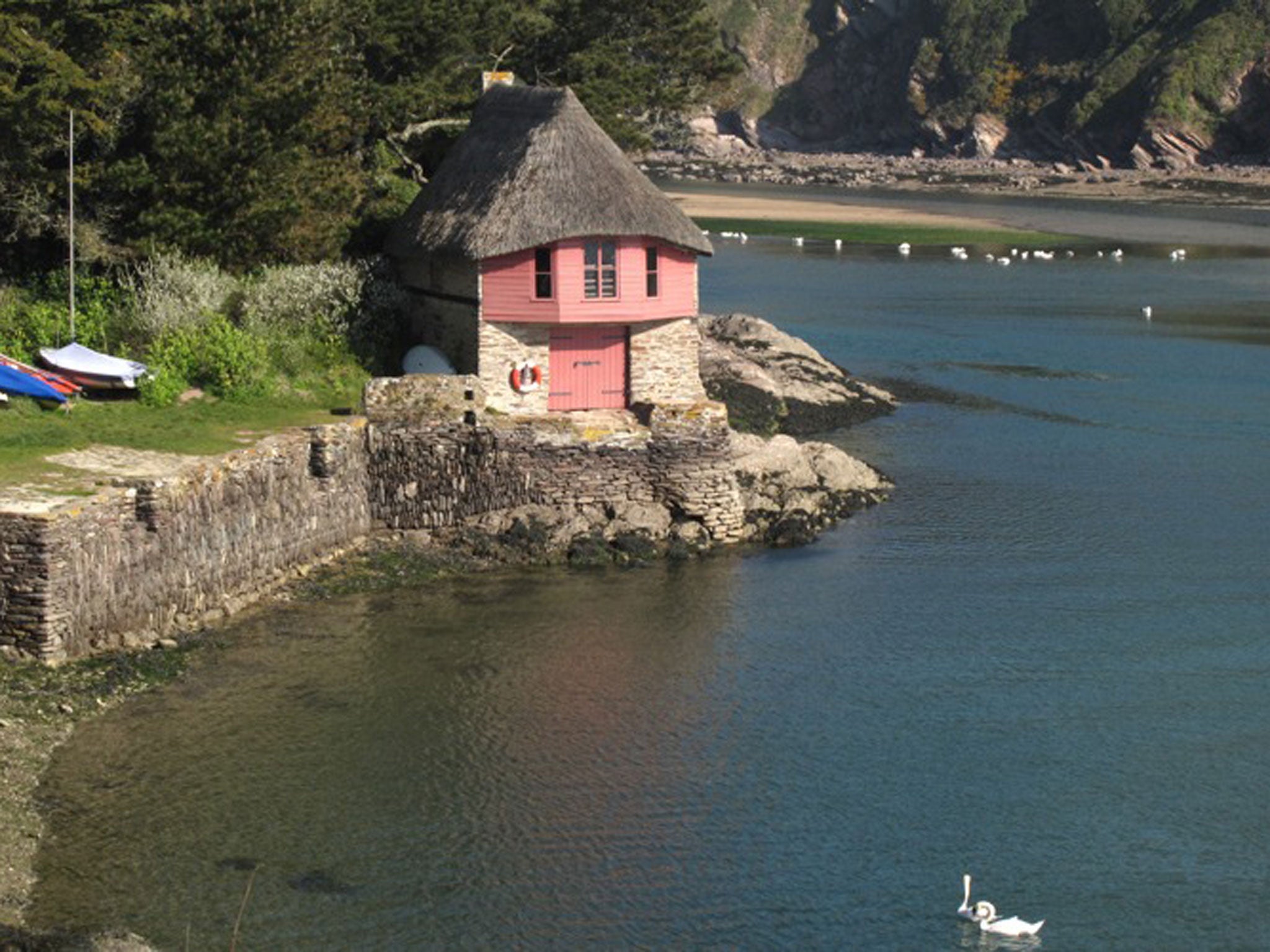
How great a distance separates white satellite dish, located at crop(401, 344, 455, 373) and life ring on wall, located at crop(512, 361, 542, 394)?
5.10 ft

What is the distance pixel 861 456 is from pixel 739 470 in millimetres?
7090

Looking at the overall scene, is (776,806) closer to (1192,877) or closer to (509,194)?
(1192,877)

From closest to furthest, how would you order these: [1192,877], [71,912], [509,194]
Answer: [71,912]
[1192,877]
[509,194]

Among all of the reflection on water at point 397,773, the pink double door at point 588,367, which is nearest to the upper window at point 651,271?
the pink double door at point 588,367

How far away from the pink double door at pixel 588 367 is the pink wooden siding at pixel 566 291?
57 cm

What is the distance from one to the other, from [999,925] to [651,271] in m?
20.3

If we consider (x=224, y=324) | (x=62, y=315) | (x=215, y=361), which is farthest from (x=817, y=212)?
(x=215, y=361)

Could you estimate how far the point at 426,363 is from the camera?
40188mm

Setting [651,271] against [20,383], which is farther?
[651,271]

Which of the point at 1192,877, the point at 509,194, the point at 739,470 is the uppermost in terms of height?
the point at 509,194

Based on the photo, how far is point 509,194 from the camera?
39.9 m

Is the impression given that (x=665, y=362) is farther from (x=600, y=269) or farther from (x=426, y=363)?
(x=426, y=363)

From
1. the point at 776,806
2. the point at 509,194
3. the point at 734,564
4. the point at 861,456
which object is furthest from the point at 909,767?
the point at 861,456

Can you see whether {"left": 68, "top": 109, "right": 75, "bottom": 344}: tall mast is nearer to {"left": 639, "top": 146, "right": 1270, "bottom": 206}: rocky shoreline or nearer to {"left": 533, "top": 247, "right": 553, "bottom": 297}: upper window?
{"left": 533, "top": 247, "right": 553, "bottom": 297}: upper window
